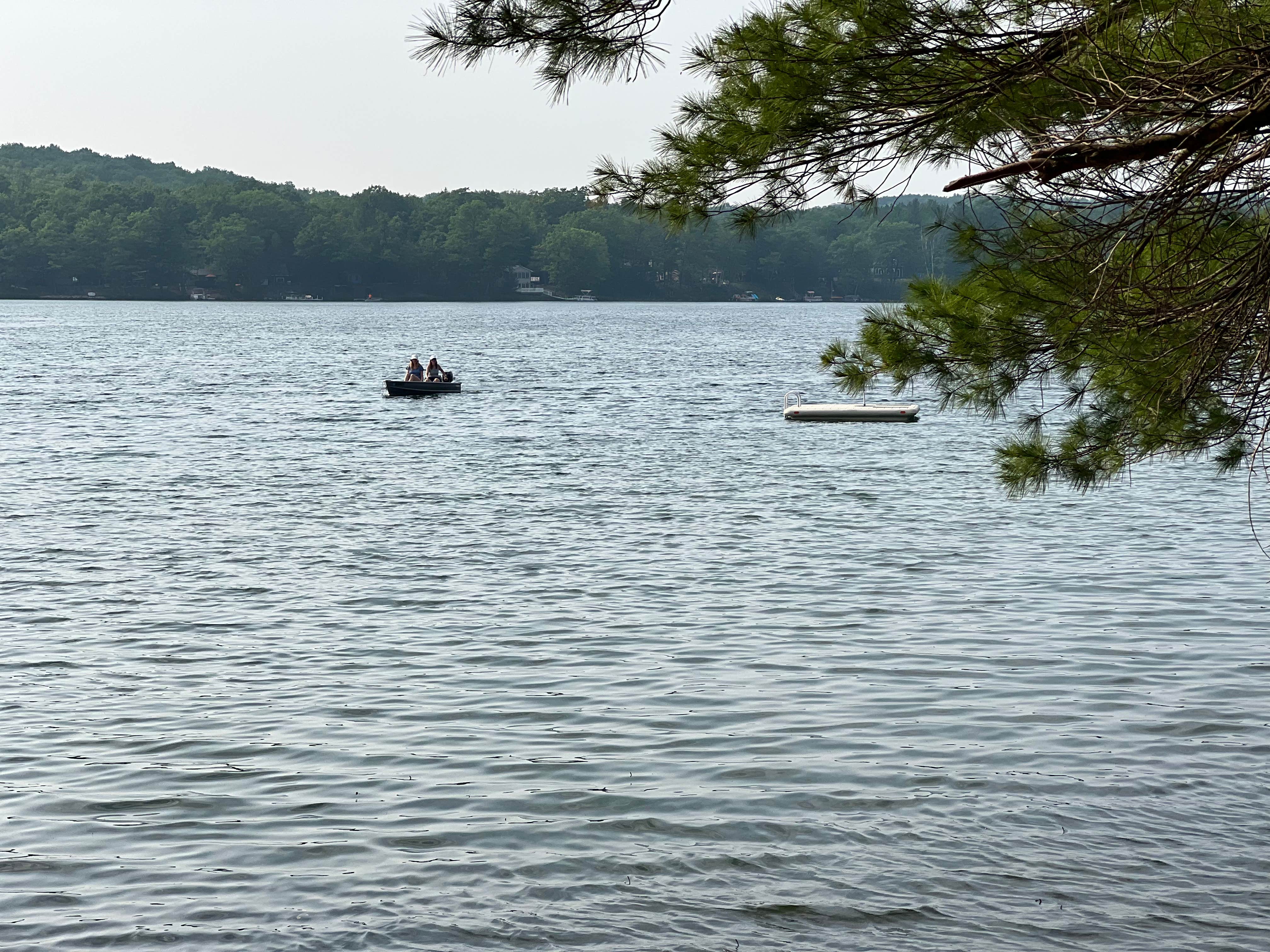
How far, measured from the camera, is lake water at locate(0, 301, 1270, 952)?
816 centimetres

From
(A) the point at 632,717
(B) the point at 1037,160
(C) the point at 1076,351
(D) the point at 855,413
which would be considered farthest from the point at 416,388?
(B) the point at 1037,160

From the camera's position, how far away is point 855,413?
1700 inches

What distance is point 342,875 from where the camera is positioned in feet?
28.0

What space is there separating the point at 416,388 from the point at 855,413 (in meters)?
16.7

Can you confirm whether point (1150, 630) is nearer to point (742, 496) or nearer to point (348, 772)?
point (348, 772)

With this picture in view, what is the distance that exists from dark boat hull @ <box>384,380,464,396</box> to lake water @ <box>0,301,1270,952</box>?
2250cm

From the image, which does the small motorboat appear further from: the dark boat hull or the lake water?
the lake water

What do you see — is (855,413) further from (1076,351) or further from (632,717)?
(1076,351)

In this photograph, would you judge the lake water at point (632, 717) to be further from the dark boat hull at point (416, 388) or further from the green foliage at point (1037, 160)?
the dark boat hull at point (416, 388)

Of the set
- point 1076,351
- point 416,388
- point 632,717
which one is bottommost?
point 632,717

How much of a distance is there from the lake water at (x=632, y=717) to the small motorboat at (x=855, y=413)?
15180mm

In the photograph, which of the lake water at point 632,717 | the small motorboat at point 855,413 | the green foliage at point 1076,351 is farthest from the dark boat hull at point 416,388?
the green foliage at point 1076,351

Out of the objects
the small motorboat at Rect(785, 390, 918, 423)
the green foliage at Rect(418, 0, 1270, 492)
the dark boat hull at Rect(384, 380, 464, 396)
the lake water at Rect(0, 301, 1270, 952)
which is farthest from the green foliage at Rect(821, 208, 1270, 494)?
the dark boat hull at Rect(384, 380, 464, 396)

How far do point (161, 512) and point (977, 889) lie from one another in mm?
18987
